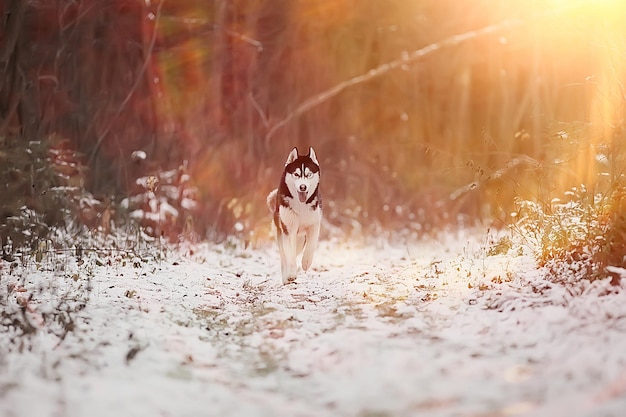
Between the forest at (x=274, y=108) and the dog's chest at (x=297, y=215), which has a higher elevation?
the forest at (x=274, y=108)

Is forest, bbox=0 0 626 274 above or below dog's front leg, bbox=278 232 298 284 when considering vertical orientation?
above

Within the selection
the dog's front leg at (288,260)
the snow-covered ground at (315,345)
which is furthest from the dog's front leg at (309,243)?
the snow-covered ground at (315,345)

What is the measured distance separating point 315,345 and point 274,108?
1245 cm

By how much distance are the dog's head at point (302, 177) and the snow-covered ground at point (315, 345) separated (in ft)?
5.76

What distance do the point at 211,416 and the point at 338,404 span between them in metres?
0.84

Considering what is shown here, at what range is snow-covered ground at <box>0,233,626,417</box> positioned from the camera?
4.11 m

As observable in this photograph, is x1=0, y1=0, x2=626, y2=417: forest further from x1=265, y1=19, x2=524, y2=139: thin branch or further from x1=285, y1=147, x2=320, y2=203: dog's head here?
x1=285, y1=147, x2=320, y2=203: dog's head

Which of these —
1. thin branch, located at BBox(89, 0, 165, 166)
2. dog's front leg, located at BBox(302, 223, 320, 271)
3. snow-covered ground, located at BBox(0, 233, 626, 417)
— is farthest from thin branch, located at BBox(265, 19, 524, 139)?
snow-covered ground, located at BBox(0, 233, 626, 417)

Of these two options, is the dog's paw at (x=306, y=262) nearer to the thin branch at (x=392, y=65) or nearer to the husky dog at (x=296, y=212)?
the husky dog at (x=296, y=212)

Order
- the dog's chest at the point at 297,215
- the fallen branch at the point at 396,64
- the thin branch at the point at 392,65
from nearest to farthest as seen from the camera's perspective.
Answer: the dog's chest at the point at 297,215 → the fallen branch at the point at 396,64 → the thin branch at the point at 392,65

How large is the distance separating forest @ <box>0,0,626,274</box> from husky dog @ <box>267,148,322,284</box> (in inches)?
→ 107

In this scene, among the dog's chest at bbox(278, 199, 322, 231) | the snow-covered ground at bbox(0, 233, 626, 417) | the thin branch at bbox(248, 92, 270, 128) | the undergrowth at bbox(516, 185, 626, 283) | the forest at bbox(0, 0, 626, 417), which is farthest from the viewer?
the thin branch at bbox(248, 92, 270, 128)

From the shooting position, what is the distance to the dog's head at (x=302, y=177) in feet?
32.1

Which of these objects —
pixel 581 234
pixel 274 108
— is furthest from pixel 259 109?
pixel 581 234
